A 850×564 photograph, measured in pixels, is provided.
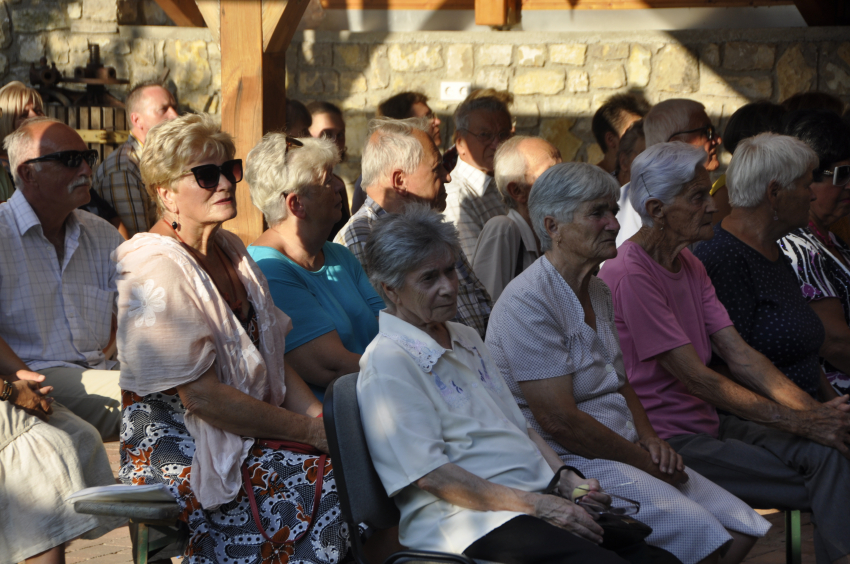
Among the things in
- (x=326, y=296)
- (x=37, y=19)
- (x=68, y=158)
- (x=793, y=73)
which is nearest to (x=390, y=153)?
(x=326, y=296)

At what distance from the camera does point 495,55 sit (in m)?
7.62

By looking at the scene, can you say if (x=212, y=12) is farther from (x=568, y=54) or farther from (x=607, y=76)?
(x=607, y=76)

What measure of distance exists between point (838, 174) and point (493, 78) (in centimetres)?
430

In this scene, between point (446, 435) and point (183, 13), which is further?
point (183, 13)

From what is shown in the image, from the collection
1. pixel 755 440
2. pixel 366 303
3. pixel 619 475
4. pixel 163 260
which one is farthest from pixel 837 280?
pixel 163 260

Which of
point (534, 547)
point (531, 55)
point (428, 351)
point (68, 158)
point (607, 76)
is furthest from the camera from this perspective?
point (531, 55)

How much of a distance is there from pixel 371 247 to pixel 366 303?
3.17ft

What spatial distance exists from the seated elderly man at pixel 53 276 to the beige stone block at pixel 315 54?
4.67 metres

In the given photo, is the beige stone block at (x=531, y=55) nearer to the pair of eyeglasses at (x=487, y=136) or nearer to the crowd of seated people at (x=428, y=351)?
the pair of eyeglasses at (x=487, y=136)

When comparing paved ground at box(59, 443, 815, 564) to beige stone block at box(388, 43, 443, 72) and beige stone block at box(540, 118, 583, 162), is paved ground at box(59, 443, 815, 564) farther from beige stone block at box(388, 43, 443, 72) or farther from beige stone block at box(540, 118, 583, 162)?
beige stone block at box(388, 43, 443, 72)

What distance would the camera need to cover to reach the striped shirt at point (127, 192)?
486 cm

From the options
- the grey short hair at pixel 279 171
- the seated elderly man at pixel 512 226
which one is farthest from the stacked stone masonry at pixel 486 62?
the grey short hair at pixel 279 171

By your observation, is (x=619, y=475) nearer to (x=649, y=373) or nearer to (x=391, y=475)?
(x=649, y=373)

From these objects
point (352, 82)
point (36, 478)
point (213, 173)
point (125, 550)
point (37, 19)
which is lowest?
point (125, 550)
